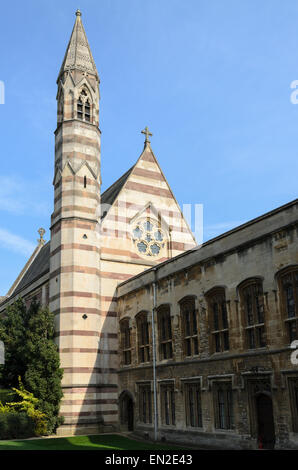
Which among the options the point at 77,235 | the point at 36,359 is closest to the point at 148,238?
the point at 77,235

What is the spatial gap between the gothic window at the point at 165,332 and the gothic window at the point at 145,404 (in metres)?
2.46

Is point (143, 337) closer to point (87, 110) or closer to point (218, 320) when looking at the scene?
point (218, 320)

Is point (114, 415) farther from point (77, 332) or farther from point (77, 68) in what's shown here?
point (77, 68)

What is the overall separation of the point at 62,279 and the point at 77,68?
1566 cm

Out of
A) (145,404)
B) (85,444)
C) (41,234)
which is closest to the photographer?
(85,444)

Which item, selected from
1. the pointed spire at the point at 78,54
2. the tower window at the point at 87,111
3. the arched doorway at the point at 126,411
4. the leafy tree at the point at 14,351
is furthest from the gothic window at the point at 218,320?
the pointed spire at the point at 78,54

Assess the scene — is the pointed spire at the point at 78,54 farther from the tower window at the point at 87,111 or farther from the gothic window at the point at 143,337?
the gothic window at the point at 143,337

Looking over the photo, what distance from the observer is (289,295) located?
18.7 m

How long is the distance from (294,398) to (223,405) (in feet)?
13.6

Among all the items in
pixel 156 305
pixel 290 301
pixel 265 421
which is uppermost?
pixel 156 305

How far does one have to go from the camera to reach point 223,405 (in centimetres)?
2102

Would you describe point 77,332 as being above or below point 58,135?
below
